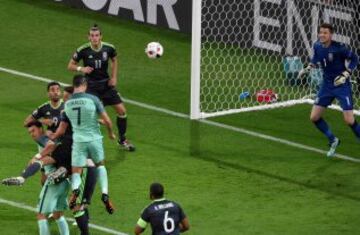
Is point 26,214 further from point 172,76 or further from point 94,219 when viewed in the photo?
point 172,76

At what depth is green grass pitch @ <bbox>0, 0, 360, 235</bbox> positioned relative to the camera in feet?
57.6

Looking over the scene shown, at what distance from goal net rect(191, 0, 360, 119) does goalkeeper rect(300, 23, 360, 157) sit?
2.67m

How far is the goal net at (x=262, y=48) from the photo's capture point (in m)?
23.2

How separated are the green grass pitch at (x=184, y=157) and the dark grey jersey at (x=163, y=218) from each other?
2390 mm

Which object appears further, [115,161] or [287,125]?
[287,125]

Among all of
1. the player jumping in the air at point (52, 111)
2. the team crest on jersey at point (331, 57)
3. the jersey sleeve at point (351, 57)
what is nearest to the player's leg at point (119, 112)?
the player jumping in the air at point (52, 111)

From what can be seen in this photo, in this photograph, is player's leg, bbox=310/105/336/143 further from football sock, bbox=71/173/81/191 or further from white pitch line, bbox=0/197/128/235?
football sock, bbox=71/173/81/191

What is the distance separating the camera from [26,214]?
57.5ft

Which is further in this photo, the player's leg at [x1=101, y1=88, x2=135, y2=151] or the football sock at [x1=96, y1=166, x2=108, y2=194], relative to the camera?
the player's leg at [x1=101, y1=88, x2=135, y2=151]

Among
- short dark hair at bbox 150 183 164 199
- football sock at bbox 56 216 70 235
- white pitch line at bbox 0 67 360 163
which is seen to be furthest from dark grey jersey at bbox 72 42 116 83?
short dark hair at bbox 150 183 164 199

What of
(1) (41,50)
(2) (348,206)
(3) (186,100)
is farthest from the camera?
(1) (41,50)

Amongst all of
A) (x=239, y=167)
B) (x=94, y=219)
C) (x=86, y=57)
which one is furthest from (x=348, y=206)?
(x=86, y=57)

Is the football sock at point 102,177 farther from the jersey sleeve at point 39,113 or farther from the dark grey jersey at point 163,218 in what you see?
the dark grey jersey at point 163,218

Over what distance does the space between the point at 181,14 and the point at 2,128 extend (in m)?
6.55
